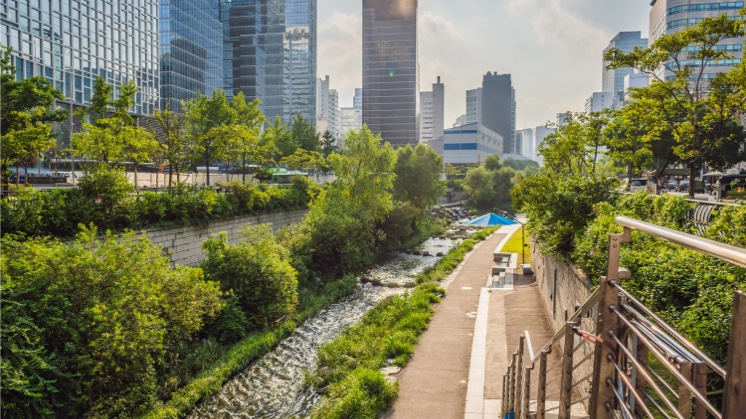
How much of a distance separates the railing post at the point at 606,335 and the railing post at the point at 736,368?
3.39ft

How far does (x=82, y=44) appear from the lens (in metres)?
48.3

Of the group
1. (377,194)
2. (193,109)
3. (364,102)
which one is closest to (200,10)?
(364,102)

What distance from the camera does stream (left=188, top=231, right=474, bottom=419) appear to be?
11848 millimetres

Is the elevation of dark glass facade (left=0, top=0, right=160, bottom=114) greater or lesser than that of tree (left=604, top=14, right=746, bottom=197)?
greater

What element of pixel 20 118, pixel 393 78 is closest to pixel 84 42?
pixel 20 118

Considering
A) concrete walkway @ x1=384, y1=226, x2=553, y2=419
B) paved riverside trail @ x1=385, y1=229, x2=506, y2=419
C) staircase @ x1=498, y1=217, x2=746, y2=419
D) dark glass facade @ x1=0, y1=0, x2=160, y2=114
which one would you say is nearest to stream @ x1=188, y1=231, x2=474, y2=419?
paved riverside trail @ x1=385, y1=229, x2=506, y2=419

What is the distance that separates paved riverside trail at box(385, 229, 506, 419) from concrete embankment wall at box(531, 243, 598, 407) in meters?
2.25

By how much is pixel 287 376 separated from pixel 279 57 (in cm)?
8670

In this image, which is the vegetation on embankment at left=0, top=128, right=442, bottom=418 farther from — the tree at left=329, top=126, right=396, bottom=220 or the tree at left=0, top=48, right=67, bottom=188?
the tree at left=329, top=126, right=396, bottom=220

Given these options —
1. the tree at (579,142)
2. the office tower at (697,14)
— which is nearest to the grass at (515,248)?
the tree at (579,142)

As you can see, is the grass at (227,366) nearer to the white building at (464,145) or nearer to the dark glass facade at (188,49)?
the dark glass facade at (188,49)

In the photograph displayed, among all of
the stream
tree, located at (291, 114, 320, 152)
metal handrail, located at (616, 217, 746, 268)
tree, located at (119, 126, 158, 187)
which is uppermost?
tree, located at (291, 114, 320, 152)

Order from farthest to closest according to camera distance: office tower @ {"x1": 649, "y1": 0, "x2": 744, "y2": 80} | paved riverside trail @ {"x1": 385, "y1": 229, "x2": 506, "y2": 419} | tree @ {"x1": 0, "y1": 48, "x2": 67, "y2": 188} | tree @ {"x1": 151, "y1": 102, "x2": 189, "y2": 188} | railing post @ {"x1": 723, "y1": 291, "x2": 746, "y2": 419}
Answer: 1. office tower @ {"x1": 649, "y1": 0, "x2": 744, "y2": 80}
2. tree @ {"x1": 151, "y1": 102, "x2": 189, "y2": 188}
3. tree @ {"x1": 0, "y1": 48, "x2": 67, "y2": 188}
4. paved riverside trail @ {"x1": 385, "y1": 229, "x2": 506, "y2": 419}
5. railing post @ {"x1": 723, "y1": 291, "x2": 746, "y2": 419}

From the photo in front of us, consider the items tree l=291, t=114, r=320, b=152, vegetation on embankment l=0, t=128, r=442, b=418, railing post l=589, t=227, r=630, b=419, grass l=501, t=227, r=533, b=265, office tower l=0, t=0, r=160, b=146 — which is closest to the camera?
railing post l=589, t=227, r=630, b=419
